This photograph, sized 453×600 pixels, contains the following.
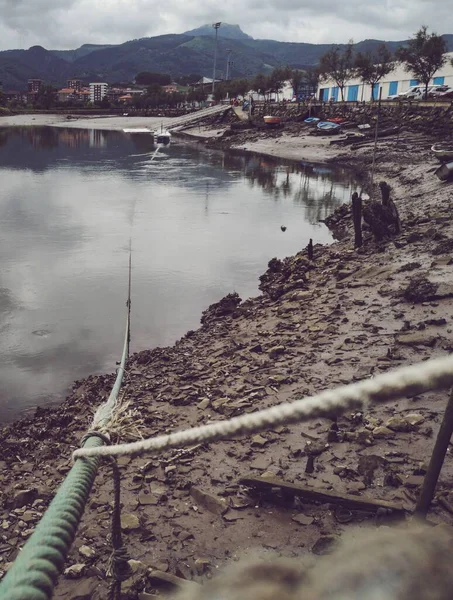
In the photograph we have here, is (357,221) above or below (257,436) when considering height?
above

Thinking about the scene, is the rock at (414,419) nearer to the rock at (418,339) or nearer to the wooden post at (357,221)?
the rock at (418,339)

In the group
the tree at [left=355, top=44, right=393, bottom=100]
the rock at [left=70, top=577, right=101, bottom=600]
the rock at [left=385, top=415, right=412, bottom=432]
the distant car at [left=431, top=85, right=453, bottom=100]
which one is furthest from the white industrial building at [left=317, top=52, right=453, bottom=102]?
the rock at [left=70, top=577, right=101, bottom=600]

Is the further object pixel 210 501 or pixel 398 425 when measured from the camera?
pixel 398 425

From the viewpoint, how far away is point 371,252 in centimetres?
1532

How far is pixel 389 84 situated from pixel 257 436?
86.9 metres

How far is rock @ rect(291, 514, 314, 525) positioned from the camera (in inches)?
193

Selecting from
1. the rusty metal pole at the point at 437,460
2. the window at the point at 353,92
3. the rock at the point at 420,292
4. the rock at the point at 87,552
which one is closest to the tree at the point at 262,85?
the window at the point at 353,92

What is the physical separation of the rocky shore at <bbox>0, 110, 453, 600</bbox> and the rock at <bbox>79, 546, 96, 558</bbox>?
13 millimetres

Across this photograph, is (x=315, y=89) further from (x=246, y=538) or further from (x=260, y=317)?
(x=246, y=538)

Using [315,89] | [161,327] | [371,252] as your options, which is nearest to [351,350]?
[161,327]

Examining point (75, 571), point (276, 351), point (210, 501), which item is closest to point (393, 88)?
point (276, 351)

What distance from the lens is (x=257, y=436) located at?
6605 millimetres

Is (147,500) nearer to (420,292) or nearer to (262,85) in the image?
(420,292)

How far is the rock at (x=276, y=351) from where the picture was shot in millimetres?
9445
